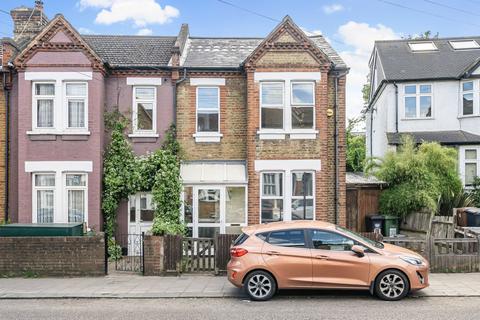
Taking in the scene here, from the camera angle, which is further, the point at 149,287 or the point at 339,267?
the point at 149,287

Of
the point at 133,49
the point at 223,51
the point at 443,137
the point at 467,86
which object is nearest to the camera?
the point at 133,49

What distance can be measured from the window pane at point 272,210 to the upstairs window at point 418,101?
33.7ft

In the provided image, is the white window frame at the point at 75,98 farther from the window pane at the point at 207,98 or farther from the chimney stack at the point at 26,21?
the chimney stack at the point at 26,21

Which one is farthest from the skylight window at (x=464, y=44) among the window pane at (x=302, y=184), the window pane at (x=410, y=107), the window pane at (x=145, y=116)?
the window pane at (x=145, y=116)

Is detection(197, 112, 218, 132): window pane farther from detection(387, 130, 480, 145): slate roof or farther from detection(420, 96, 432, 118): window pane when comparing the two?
detection(420, 96, 432, 118): window pane

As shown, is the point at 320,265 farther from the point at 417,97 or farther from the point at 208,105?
the point at 417,97

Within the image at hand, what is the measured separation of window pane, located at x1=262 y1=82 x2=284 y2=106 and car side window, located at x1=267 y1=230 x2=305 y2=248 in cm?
639

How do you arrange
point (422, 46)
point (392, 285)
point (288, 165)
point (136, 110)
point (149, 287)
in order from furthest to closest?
point (422, 46)
point (136, 110)
point (288, 165)
point (149, 287)
point (392, 285)

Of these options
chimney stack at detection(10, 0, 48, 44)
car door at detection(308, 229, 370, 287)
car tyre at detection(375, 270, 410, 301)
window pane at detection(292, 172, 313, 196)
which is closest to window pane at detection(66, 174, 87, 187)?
chimney stack at detection(10, 0, 48, 44)

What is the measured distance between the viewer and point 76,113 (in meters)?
14.7

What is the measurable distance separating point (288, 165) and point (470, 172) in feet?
34.1

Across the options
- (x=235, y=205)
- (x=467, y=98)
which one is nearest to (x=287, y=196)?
(x=235, y=205)

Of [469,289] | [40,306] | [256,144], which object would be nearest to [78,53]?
[256,144]

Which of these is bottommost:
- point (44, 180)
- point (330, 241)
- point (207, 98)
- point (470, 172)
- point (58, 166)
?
point (330, 241)
